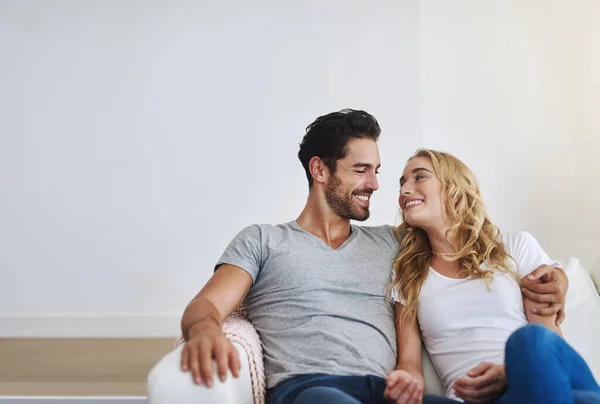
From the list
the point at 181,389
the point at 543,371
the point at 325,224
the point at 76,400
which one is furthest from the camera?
the point at 76,400

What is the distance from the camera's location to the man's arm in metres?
1.34

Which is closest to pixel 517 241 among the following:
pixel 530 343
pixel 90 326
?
pixel 530 343

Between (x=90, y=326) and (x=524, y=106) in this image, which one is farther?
(x=90, y=326)

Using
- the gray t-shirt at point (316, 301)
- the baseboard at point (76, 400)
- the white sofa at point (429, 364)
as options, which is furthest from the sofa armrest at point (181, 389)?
the baseboard at point (76, 400)

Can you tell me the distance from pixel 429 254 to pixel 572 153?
196 centimetres

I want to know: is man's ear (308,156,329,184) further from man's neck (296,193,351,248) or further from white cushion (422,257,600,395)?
white cushion (422,257,600,395)

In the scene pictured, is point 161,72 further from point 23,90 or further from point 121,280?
point 121,280

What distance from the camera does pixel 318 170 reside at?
2080 millimetres

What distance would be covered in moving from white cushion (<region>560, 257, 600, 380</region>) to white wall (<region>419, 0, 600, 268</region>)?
5.15 feet

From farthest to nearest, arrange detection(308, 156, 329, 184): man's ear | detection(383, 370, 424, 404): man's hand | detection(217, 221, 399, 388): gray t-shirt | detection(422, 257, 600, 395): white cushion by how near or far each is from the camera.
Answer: detection(308, 156, 329, 184): man's ear < detection(422, 257, 600, 395): white cushion < detection(217, 221, 399, 388): gray t-shirt < detection(383, 370, 424, 404): man's hand

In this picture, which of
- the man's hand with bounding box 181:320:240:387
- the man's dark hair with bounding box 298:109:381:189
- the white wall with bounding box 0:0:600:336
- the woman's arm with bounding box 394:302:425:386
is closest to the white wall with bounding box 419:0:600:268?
the white wall with bounding box 0:0:600:336

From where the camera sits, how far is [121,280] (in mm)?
3828

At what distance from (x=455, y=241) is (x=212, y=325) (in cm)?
78

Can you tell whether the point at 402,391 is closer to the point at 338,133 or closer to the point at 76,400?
the point at 338,133
